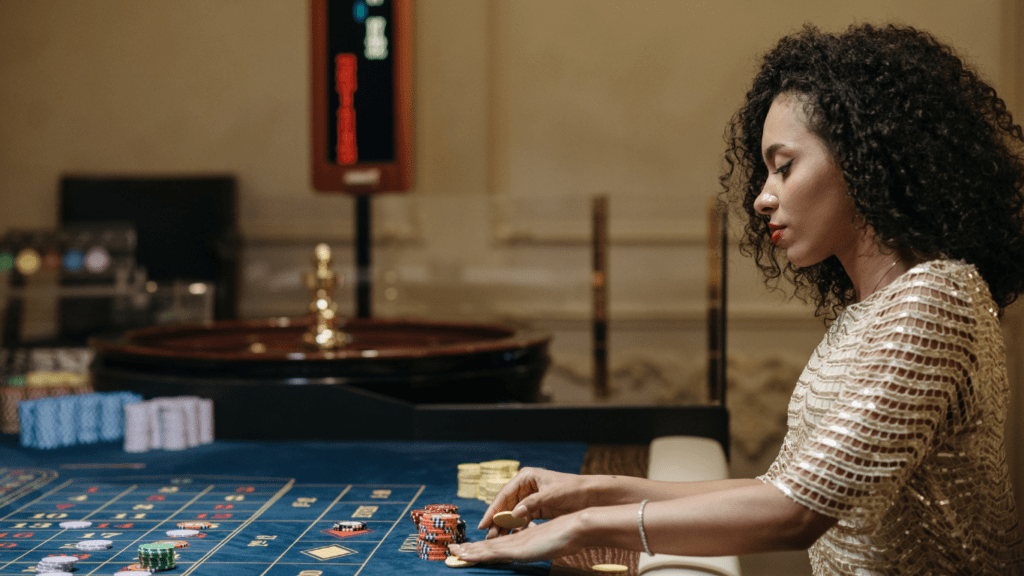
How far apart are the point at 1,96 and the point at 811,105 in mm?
5752

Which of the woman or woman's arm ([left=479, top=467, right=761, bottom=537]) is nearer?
the woman

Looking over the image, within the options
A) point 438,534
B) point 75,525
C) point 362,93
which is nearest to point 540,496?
point 438,534

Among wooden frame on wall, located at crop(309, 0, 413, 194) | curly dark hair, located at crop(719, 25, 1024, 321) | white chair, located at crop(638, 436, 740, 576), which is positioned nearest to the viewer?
curly dark hair, located at crop(719, 25, 1024, 321)

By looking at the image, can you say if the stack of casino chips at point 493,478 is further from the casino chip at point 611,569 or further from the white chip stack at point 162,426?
the white chip stack at point 162,426

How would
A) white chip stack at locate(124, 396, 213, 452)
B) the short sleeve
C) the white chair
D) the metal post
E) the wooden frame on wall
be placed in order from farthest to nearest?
the metal post
the wooden frame on wall
white chip stack at locate(124, 396, 213, 452)
the white chair
the short sleeve

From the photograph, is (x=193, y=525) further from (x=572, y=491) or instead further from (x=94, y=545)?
(x=572, y=491)

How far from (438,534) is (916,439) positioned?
0.61m

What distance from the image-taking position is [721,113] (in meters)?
5.11

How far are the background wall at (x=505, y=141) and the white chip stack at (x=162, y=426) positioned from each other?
2.70 metres

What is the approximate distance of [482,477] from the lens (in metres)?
1.57

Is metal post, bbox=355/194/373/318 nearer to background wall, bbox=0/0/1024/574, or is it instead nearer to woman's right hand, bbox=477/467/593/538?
background wall, bbox=0/0/1024/574

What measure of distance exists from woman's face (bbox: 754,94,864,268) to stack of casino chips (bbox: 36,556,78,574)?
974 millimetres

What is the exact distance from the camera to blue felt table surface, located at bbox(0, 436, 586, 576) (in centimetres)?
120

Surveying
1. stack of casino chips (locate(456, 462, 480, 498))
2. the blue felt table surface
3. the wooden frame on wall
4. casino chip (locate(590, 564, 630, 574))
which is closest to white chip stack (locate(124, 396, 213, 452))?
the blue felt table surface
